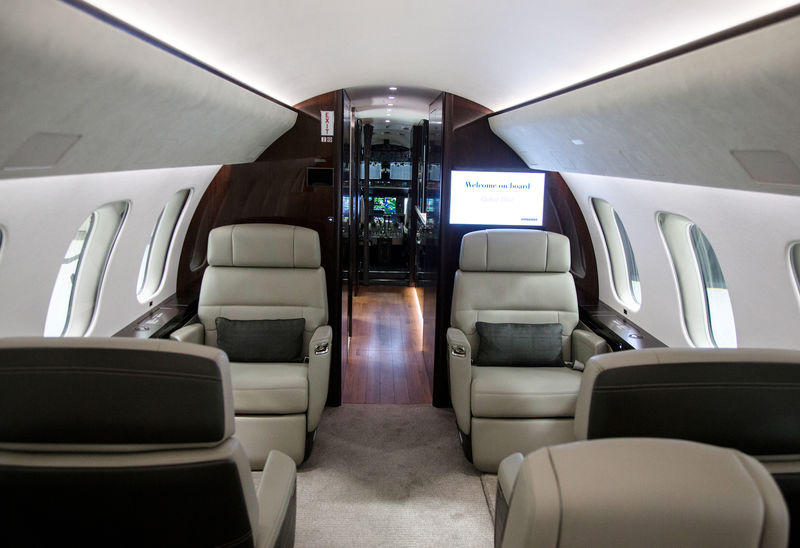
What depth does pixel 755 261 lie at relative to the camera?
274 centimetres

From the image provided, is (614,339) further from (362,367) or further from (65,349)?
(65,349)

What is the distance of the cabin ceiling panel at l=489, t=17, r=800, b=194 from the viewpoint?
1.40m

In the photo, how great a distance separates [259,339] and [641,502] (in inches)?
132

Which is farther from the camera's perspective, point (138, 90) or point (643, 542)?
point (138, 90)

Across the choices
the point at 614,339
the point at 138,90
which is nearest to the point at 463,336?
the point at 614,339

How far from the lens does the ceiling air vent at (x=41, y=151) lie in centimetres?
185

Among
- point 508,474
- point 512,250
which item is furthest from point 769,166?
point 512,250

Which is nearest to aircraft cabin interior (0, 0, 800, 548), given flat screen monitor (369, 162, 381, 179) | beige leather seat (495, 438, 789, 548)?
beige leather seat (495, 438, 789, 548)

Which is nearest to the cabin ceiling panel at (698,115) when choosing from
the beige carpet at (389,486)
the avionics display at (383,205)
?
the beige carpet at (389,486)

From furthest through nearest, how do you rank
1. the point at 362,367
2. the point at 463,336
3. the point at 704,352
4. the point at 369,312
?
the point at 369,312, the point at 362,367, the point at 463,336, the point at 704,352

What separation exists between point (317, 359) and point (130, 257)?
139cm

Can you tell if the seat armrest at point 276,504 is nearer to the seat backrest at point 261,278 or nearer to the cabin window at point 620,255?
the seat backrest at point 261,278

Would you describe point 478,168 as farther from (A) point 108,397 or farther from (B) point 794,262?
(A) point 108,397

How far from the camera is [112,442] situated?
1.67m
